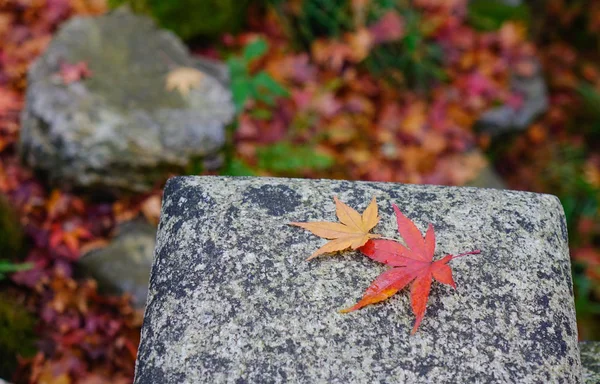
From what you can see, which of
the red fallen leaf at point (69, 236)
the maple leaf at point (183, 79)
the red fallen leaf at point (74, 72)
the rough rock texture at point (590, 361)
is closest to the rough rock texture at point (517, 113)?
the maple leaf at point (183, 79)

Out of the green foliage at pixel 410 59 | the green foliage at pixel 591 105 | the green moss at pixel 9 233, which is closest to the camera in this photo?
the green moss at pixel 9 233

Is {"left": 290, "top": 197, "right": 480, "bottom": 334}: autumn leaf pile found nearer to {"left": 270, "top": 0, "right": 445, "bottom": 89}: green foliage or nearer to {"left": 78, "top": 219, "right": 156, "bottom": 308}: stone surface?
{"left": 78, "top": 219, "right": 156, "bottom": 308}: stone surface

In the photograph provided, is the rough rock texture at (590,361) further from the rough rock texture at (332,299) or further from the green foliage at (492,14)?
the green foliage at (492,14)

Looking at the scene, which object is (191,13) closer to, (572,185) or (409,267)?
(409,267)

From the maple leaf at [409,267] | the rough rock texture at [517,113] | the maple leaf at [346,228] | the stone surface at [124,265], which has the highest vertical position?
the rough rock texture at [517,113]

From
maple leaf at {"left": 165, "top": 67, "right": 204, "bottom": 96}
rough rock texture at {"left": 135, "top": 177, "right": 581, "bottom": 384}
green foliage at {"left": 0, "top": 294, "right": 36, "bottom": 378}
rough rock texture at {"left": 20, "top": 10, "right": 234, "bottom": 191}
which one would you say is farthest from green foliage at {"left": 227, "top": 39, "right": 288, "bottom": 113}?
rough rock texture at {"left": 135, "top": 177, "right": 581, "bottom": 384}

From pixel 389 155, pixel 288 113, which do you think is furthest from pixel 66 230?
pixel 389 155

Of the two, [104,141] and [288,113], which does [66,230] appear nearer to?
[104,141]

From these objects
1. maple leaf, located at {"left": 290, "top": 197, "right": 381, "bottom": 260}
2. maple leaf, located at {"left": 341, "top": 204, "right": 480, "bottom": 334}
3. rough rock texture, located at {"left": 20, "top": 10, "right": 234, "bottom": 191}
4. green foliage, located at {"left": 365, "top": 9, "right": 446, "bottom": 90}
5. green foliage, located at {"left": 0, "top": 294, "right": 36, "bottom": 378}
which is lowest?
green foliage, located at {"left": 0, "top": 294, "right": 36, "bottom": 378}
